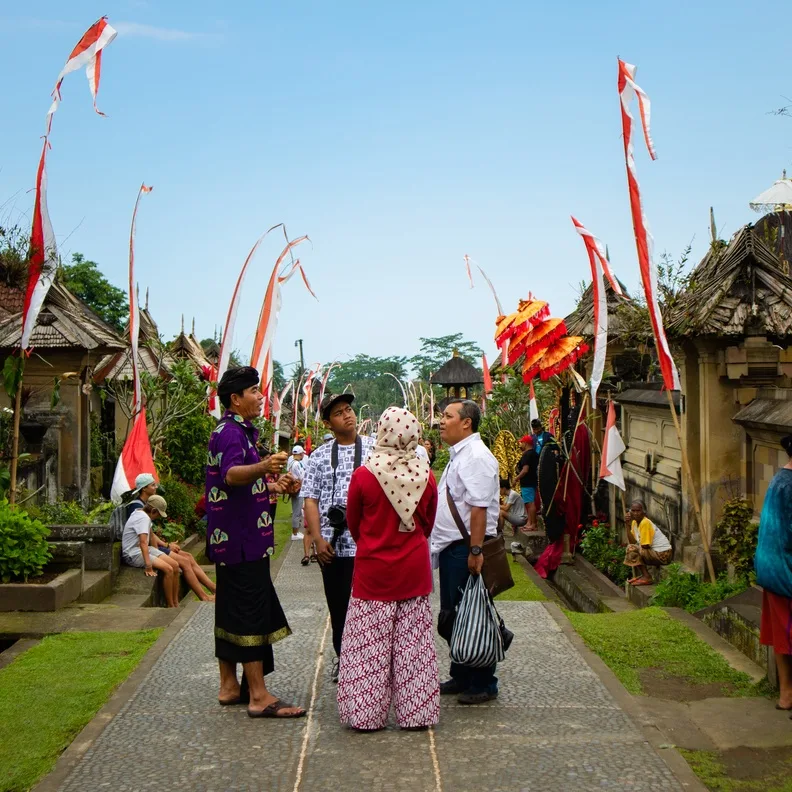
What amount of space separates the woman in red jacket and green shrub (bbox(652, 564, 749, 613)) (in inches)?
162

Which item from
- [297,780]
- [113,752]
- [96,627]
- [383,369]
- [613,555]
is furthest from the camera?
[383,369]

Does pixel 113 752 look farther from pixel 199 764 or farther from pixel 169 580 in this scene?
pixel 169 580

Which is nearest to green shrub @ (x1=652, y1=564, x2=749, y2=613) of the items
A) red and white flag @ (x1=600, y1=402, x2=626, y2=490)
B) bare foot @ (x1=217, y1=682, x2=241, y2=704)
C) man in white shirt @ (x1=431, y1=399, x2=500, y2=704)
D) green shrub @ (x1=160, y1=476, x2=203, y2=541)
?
red and white flag @ (x1=600, y1=402, x2=626, y2=490)

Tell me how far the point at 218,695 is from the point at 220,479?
1409 millimetres

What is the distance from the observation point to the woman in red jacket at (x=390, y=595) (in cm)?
536

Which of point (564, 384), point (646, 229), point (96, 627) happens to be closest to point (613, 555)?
point (564, 384)

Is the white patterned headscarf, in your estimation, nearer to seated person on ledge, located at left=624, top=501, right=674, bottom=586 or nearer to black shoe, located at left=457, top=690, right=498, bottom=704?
black shoe, located at left=457, top=690, right=498, bottom=704

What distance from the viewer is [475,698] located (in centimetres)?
590

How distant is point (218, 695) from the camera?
19.6 feet

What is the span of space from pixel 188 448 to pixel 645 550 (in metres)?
11.1

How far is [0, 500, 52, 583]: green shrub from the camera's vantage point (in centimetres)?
858

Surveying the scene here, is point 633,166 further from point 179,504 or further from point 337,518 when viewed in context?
point 179,504

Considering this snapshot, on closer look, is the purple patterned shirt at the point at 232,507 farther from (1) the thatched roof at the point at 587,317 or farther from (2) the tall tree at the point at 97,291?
(2) the tall tree at the point at 97,291

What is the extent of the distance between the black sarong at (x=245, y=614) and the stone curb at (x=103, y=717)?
74cm
